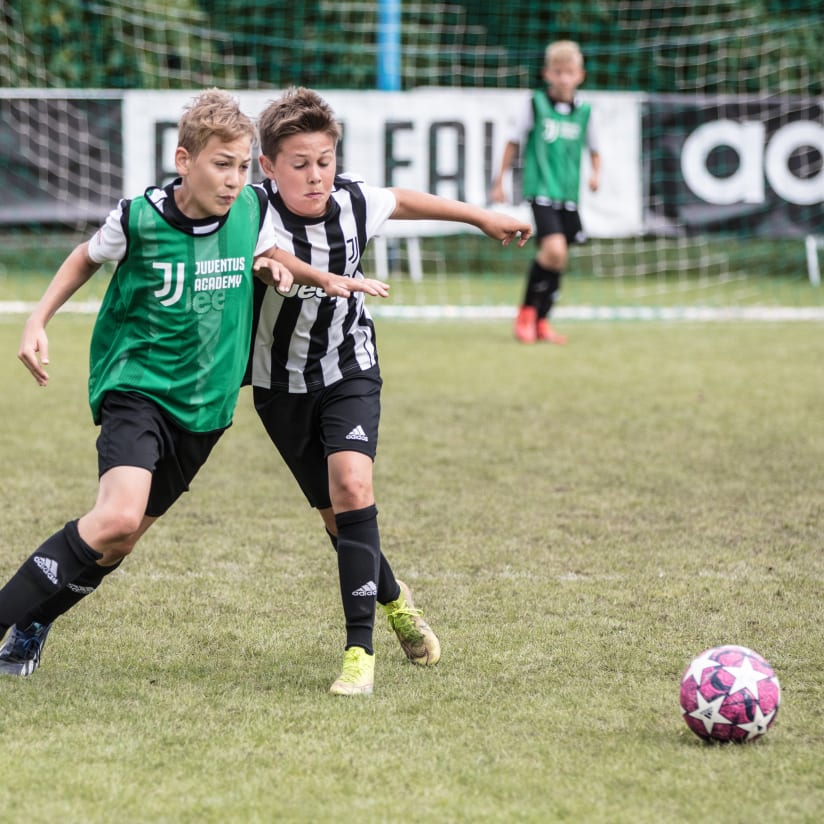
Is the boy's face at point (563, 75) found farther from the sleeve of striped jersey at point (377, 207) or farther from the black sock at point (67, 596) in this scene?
the black sock at point (67, 596)

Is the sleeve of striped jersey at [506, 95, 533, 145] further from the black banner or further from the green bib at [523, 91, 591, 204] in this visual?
the black banner

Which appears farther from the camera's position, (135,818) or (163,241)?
(163,241)

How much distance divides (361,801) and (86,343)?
8385 mm

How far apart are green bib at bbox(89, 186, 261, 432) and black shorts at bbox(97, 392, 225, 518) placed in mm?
31

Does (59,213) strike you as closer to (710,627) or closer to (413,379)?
(413,379)

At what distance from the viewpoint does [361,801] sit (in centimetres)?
281

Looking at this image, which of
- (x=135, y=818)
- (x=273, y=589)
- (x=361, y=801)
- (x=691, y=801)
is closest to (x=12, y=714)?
(x=135, y=818)

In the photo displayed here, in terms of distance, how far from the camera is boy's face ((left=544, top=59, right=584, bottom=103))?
1036 centimetres

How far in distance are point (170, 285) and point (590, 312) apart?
32.9ft

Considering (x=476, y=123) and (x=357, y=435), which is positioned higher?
(x=476, y=123)

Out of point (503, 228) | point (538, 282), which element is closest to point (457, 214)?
point (503, 228)

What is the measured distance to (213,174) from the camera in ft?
11.5

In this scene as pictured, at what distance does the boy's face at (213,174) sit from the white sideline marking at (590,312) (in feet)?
30.4

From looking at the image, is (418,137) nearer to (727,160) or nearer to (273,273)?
(727,160)
